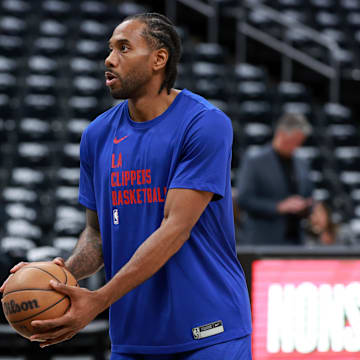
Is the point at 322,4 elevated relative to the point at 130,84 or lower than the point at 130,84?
elevated

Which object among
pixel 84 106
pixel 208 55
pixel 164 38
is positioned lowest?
pixel 164 38

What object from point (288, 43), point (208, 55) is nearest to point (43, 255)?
point (208, 55)

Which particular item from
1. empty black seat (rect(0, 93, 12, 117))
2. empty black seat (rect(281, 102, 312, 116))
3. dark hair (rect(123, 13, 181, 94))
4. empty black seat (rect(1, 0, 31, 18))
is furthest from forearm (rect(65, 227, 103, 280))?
empty black seat (rect(1, 0, 31, 18))

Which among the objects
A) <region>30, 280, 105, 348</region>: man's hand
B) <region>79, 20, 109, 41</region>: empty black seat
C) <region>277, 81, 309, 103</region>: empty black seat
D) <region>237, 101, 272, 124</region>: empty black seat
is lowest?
<region>30, 280, 105, 348</region>: man's hand

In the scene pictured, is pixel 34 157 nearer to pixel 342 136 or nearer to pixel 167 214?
pixel 342 136

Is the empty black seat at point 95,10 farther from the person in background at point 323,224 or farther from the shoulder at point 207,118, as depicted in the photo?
the shoulder at point 207,118

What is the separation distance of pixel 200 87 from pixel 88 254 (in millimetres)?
9684

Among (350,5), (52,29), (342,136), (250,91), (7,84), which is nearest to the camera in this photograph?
(7,84)

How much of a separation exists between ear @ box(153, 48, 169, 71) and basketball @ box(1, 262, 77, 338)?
2.27ft

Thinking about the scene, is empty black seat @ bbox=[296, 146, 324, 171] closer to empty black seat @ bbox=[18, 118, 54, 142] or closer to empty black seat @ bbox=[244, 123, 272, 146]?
empty black seat @ bbox=[244, 123, 272, 146]

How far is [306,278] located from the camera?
4215 mm

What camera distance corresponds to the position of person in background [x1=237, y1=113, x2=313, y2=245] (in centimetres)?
513

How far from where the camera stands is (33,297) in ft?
6.95

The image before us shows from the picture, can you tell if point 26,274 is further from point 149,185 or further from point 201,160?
point 201,160
